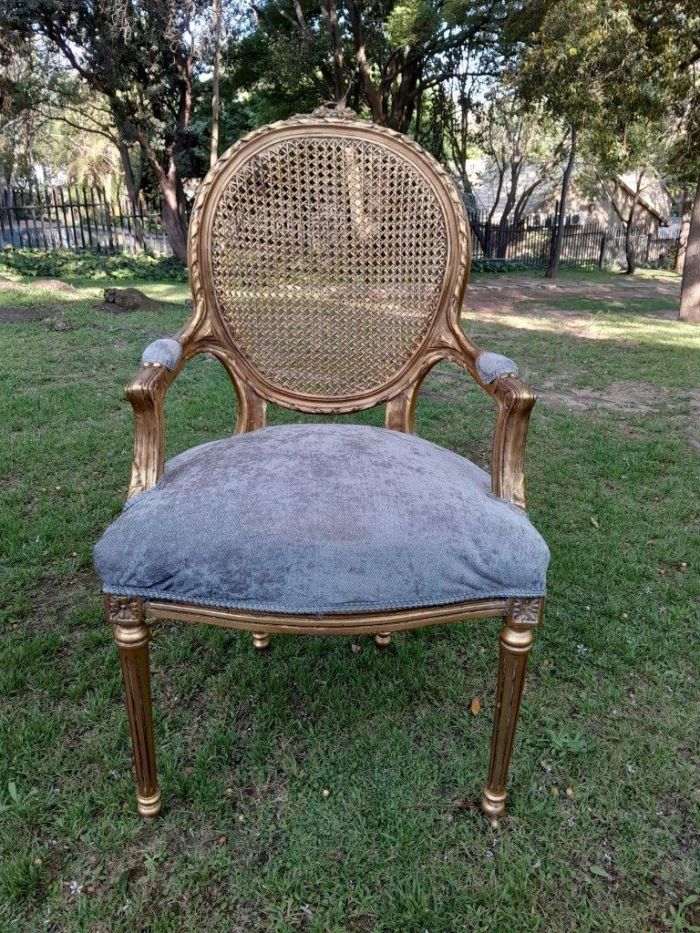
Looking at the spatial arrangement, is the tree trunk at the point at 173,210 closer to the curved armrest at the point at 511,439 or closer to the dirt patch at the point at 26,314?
the dirt patch at the point at 26,314


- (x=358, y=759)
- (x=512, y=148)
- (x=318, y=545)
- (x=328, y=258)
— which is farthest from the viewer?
(x=512, y=148)

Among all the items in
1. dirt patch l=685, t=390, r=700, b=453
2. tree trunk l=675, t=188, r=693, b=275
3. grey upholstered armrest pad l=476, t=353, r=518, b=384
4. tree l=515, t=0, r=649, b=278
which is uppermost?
tree l=515, t=0, r=649, b=278

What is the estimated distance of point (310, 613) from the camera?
1.10 m

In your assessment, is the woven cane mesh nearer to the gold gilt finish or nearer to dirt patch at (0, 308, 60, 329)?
the gold gilt finish

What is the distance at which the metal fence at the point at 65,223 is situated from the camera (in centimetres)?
1267

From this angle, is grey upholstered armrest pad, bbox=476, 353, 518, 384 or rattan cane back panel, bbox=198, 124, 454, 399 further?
rattan cane back panel, bbox=198, 124, 454, 399

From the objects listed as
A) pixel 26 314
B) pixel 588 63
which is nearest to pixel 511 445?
pixel 26 314

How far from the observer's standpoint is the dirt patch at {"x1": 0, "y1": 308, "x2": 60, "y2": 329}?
6.17 metres

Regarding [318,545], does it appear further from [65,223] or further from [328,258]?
[65,223]

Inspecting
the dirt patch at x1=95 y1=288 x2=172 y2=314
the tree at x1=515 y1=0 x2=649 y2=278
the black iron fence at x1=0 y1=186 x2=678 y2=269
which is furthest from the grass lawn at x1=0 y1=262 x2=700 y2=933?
the black iron fence at x1=0 y1=186 x2=678 y2=269

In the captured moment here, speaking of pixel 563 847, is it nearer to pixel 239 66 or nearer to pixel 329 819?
pixel 329 819

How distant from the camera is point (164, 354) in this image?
4.63ft

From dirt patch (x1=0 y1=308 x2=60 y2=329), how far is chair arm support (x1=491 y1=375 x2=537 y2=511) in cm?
606

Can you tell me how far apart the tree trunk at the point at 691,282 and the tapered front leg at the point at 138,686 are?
8522mm
